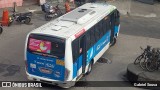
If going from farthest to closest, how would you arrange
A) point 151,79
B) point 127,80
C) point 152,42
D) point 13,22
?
point 13,22, point 152,42, point 127,80, point 151,79

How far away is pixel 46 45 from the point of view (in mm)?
12672

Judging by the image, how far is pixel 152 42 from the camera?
2058cm

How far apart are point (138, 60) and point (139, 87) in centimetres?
154

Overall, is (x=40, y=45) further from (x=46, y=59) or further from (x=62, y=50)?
(x=62, y=50)

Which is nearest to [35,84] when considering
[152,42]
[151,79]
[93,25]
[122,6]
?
[93,25]

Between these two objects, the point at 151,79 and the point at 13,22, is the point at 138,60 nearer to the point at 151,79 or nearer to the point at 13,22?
the point at 151,79

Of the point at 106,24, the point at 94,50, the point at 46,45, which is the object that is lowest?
the point at 94,50

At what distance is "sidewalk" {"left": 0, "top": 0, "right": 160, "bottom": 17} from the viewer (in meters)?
26.8

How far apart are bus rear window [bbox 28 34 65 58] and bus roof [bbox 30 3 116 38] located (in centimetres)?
22

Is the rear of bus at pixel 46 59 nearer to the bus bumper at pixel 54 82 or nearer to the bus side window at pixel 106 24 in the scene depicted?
the bus bumper at pixel 54 82

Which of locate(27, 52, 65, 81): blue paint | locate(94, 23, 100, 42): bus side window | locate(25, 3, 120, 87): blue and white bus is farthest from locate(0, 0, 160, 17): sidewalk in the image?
locate(27, 52, 65, 81): blue paint

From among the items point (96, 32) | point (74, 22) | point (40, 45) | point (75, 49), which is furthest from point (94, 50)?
point (40, 45)

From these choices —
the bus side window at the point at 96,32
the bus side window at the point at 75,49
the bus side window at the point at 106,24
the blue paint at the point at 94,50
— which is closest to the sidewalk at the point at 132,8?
the bus side window at the point at 106,24

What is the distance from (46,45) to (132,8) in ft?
58.5
